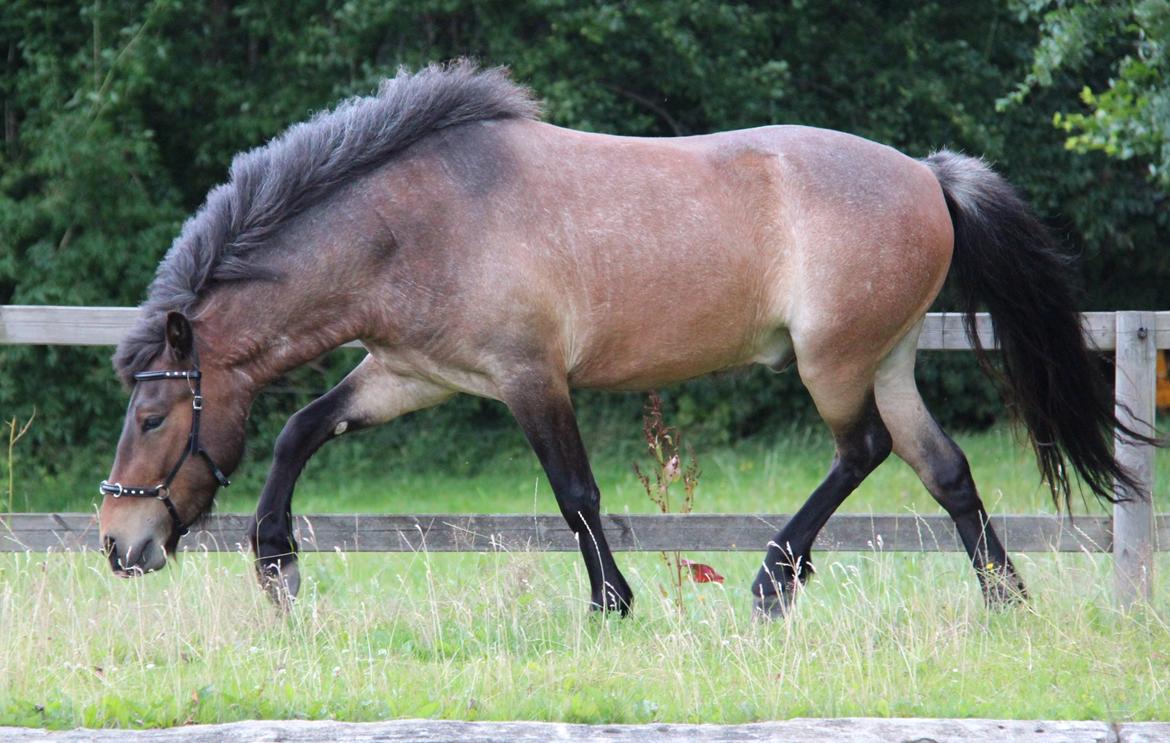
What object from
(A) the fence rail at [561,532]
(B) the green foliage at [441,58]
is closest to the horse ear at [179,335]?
(A) the fence rail at [561,532]

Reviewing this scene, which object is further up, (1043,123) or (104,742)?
(104,742)

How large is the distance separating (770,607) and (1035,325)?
1.59 metres

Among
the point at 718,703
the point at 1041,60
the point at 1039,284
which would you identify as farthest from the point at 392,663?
the point at 1041,60

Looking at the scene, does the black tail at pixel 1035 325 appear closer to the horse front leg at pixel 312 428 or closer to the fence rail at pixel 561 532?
the fence rail at pixel 561 532

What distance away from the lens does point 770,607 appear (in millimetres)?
5098

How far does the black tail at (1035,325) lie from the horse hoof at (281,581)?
284 cm

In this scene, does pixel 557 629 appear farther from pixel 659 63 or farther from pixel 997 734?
pixel 659 63

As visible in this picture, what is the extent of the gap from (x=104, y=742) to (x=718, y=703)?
156 cm

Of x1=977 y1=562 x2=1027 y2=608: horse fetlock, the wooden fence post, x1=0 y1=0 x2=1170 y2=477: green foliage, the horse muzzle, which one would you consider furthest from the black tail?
x1=0 y1=0 x2=1170 y2=477: green foliage

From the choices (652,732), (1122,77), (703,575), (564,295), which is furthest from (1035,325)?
(1122,77)

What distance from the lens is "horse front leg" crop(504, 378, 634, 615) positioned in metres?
4.86

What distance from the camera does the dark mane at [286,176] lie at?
15.8ft

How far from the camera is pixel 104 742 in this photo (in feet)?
10.5

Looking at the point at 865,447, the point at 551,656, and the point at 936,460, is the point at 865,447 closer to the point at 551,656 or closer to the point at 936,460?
the point at 936,460
